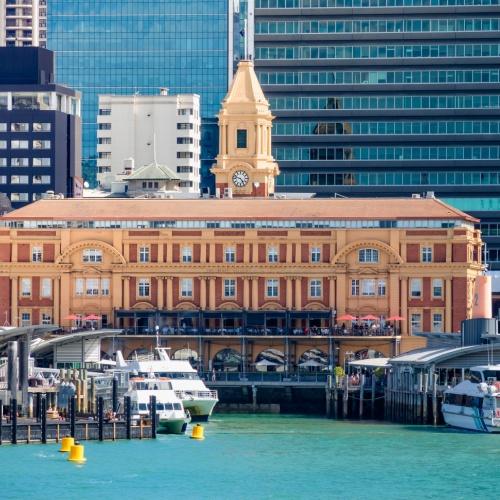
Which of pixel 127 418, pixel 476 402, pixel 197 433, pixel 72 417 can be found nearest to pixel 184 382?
pixel 197 433

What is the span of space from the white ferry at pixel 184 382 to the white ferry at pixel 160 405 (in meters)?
4.64

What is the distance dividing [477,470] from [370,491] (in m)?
11.6

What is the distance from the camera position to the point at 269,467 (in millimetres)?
136500

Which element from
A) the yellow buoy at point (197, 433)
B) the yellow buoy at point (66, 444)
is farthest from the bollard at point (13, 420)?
the yellow buoy at point (197, 433)

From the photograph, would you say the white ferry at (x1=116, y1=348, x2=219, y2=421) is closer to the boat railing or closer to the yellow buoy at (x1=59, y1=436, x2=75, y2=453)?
the boat railing

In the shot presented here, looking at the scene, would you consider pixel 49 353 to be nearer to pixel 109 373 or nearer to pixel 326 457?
pixel 109 373

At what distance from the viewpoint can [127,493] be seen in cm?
12281

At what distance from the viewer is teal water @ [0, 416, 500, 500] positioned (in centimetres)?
12444

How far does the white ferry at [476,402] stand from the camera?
519ft

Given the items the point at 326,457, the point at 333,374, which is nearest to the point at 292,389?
the point at 333,374

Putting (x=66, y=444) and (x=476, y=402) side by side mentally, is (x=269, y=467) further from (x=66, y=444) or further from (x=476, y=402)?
(x=476, y=402)

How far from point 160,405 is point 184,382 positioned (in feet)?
47.4

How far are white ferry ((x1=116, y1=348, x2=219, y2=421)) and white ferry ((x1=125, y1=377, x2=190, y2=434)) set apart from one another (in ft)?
15.2

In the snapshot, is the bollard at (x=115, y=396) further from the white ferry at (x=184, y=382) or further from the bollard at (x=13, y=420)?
the bollard at (x=13, y=420)
